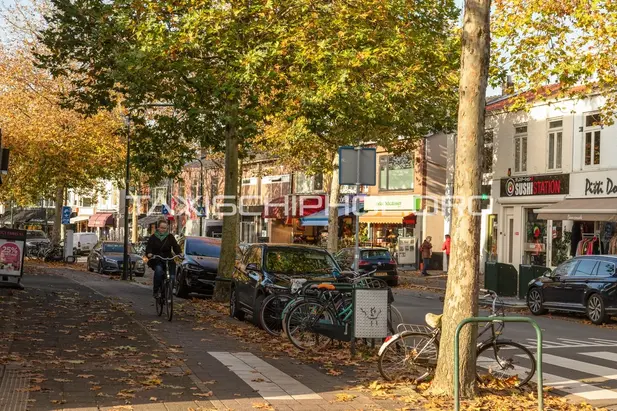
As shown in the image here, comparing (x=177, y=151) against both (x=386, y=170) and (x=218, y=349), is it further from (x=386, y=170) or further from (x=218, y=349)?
(x=386, y=170)

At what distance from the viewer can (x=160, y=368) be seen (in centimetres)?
1031

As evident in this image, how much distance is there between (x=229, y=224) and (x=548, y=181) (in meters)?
17.3

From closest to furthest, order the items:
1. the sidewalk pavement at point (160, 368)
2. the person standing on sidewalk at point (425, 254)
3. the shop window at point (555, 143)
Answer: the sidewalk pavement at point (160, 368), the shop window at point (555, 143), the person standing on sidewalk at point (425, 254)

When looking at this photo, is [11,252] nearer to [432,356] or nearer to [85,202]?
[432,356]

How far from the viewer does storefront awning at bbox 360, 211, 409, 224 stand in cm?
4606

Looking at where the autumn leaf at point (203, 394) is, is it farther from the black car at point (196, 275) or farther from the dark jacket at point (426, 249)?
the dark jacket at point (426, 249)

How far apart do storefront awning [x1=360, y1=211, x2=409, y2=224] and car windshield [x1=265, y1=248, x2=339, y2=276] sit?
96.0 feet

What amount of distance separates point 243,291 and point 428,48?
36.8 feet

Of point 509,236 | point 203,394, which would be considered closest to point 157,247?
point 203,394

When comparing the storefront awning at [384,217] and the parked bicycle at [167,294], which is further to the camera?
the storefront awning at [384,217]

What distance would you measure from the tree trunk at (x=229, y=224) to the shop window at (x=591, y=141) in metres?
16.1

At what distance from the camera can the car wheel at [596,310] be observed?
20.1m

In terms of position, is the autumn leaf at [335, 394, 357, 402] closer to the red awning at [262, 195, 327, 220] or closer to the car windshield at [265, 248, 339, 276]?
the car windshield at [265, 248, 339, 276]

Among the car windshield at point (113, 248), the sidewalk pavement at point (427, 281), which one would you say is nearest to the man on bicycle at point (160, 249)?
the sidewalk pavement at point (427, 281)
